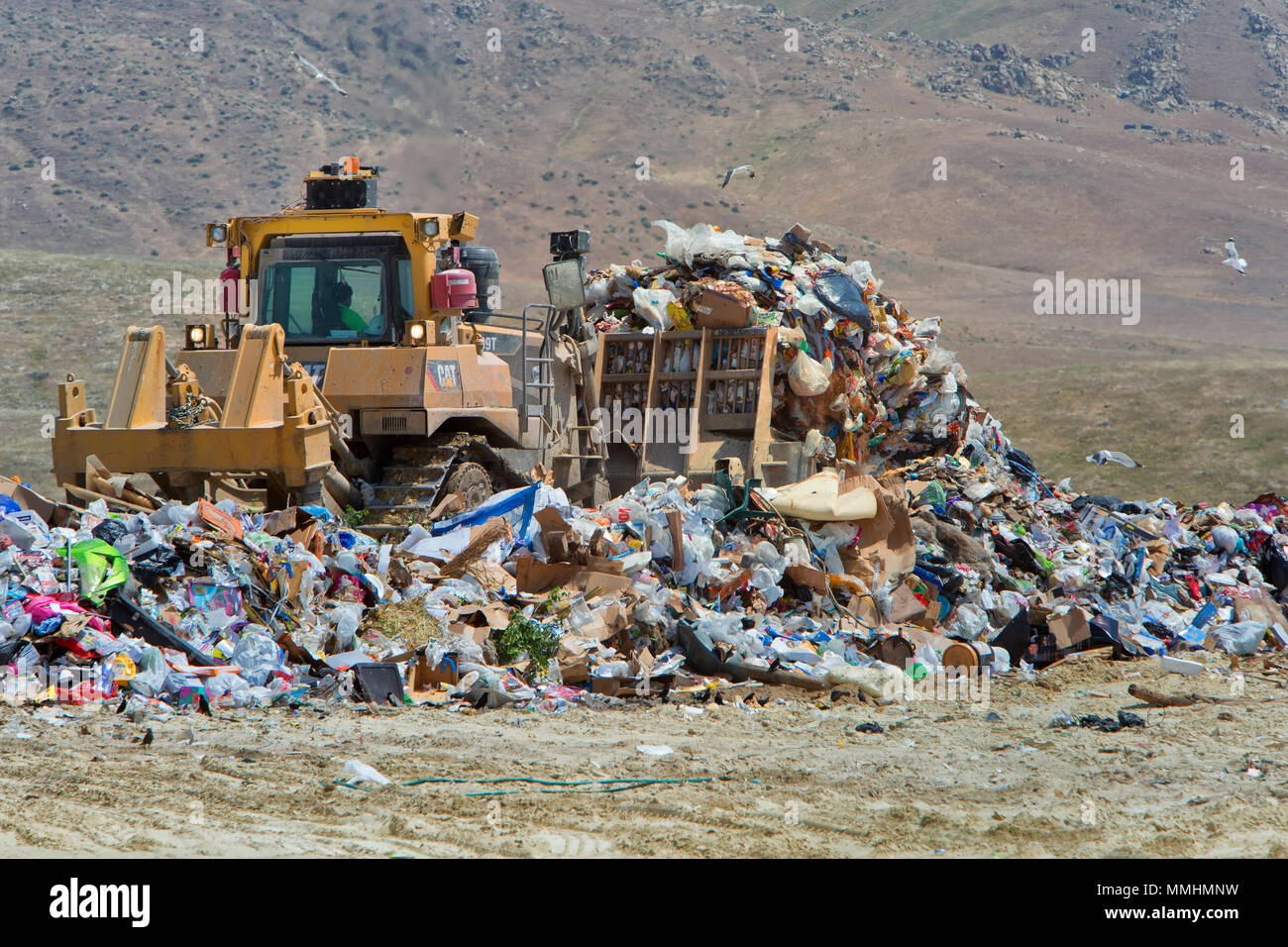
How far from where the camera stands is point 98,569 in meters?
6.18

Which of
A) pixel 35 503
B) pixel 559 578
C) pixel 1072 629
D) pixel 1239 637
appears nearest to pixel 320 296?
pixel 35 503

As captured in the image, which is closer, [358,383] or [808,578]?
[358,383]

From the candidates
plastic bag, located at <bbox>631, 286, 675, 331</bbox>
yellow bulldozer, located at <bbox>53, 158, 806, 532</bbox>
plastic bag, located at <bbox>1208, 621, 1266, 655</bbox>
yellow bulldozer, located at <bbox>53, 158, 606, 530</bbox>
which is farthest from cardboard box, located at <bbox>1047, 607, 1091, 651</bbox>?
plastic bag, located at <bbox>631, 286, 675, 331</bbox>

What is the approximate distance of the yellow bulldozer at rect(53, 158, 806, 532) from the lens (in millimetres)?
7355

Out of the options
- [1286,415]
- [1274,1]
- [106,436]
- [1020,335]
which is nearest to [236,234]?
[106,436]

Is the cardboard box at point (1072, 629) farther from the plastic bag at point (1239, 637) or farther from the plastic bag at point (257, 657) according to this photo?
the plastic bag at point (257, 657)

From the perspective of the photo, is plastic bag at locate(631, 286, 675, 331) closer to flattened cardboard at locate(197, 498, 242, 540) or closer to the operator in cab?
the operator in cab

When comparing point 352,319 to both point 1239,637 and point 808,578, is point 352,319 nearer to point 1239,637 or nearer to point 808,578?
point 808,578

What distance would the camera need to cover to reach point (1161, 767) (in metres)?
5.23

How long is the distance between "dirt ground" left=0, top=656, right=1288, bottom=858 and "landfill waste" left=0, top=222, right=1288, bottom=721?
1.26 ft

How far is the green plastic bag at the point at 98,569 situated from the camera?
6.10 m

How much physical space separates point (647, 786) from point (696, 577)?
131 inches

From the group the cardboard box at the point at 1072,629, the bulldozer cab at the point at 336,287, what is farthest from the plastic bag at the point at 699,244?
the cardboard box at the point at 1072,629
